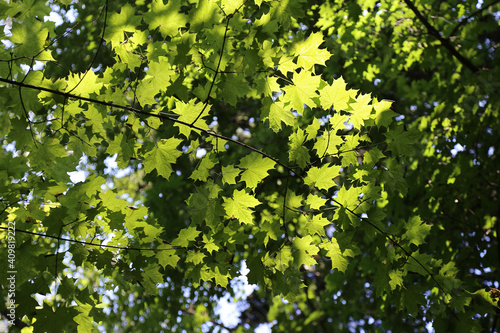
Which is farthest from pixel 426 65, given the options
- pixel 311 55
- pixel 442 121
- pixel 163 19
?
pixel 163 19

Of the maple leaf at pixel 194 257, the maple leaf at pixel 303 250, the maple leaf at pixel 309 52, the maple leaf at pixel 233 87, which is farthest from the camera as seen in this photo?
the maple leaf at pixel 194 257

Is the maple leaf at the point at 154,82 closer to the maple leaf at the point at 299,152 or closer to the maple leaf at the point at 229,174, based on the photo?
the maple leaf at the point at 229,174

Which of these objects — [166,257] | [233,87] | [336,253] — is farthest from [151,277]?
[233,87]

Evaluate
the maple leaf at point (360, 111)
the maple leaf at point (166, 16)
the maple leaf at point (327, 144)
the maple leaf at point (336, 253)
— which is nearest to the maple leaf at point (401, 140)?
the maple leaf at point (360, 111)

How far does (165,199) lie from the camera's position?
4664mm

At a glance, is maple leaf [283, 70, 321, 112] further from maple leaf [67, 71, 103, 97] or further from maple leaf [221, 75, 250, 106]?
maple leaf [67, 71, 103, 97]

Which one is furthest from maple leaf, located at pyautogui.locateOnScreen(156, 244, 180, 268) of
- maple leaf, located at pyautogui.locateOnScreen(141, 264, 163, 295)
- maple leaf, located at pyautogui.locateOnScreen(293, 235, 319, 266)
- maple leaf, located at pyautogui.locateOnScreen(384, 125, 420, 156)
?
maple leaf, located at pyautogui.locateOnScreen(384, 125, 420, 156)

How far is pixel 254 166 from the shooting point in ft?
6.27

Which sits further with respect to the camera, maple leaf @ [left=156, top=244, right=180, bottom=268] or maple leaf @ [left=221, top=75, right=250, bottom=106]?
maple leaf @ [left=156, top=244, right=180, bottom=268]

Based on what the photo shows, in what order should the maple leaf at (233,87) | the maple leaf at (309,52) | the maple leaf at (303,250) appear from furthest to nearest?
1. the maple leaf at (303,250)
2. the maple leaf at (309,52)
3. the maple leaf at (233,87)

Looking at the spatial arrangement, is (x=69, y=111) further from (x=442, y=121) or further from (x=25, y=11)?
(x=442, y=121)

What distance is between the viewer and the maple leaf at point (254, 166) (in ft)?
6.24

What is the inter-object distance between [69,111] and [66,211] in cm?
49

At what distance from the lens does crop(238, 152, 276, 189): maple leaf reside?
190cm
